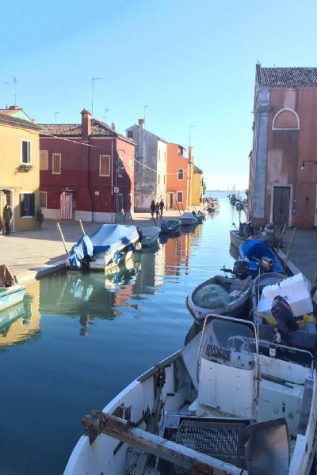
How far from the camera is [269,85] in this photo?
2931 centimetres

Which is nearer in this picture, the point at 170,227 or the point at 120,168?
the point at 170,227

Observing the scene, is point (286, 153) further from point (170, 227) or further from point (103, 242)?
point (103, 242)

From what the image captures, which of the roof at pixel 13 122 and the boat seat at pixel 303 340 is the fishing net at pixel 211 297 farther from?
the roof at pixel 13 122

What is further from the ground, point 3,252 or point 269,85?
point 269,85

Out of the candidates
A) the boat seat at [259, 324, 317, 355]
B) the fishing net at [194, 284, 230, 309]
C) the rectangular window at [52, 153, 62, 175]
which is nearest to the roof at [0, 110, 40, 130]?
the rectangular window at [52, 153, 62, 175]

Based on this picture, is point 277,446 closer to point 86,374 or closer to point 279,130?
point 86,374

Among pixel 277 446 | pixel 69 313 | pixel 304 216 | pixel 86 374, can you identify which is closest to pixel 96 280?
pixel 69 313

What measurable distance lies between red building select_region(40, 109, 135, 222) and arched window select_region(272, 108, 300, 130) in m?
11.3

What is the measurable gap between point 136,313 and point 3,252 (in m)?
8.48

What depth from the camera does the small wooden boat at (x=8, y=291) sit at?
11.3 metres

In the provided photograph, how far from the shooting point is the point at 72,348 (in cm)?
948

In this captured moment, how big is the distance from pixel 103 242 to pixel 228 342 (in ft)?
43.5

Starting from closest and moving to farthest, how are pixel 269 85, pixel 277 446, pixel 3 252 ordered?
pixel 277 446 → pixel 3 252 → pixel 269 85

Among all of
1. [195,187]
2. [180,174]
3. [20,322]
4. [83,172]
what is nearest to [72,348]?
[20,322]
